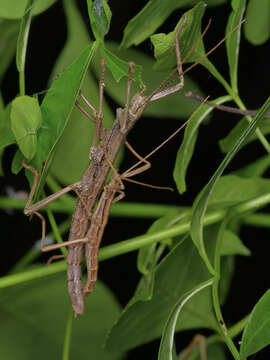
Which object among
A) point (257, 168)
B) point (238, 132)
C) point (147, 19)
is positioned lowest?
point (257, 168)

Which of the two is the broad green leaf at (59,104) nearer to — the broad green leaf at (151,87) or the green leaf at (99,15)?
the green leaf at (99,15)

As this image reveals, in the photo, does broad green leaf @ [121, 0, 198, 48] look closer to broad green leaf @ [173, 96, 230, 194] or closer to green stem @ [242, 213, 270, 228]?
broad green leaf @ [173, 96, 230, 194]

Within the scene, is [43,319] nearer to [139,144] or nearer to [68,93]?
[139,144]

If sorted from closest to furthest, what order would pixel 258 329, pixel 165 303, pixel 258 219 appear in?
pixel 258 329 < pixel 165 303 < pixel 258 219

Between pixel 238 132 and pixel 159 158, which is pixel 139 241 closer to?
pixel 238 132

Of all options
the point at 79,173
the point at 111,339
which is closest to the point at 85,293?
the point at 111,339

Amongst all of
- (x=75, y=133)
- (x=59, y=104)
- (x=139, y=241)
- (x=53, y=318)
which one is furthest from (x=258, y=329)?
(x=53, y=318)

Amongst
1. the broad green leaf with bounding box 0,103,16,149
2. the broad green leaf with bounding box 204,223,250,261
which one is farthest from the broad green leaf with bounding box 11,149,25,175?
the broad green leaf with bounding box 204,223,250,261

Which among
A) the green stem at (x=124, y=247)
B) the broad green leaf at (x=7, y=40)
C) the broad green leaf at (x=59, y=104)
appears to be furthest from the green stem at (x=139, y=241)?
the broad green leaf at (x=7, y=40)

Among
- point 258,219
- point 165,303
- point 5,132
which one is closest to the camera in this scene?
point 5,132
